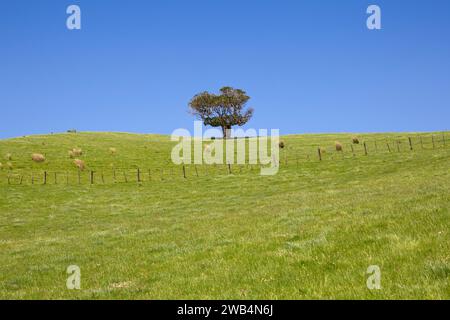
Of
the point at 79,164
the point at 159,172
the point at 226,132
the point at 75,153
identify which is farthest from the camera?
the point at 226,132

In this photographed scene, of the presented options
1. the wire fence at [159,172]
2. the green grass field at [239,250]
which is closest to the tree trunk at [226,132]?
the wire fence at [159,172]

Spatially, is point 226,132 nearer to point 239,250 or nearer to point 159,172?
point 159,172

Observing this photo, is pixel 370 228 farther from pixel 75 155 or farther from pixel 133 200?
pixel 75 155

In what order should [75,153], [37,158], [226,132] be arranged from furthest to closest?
[226,132] → [75,153] → [37,158]

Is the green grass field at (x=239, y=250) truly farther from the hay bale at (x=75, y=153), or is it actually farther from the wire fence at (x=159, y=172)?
the hay bale at (x=75, y=153)

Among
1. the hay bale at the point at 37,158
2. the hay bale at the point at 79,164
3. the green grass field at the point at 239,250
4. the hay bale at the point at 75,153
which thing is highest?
the hay bale at the point at 75,153

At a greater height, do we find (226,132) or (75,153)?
(226,132)


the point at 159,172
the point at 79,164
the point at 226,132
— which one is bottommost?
the point at 159,172

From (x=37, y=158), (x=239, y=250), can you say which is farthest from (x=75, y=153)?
(x=239, y=250)

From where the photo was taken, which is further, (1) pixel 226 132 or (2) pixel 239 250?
(1) pixel 226 132

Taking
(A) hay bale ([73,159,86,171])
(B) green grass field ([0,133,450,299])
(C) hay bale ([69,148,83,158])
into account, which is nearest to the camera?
(B) green grass field ([0,133,450,299])

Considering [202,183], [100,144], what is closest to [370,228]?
[202,183]

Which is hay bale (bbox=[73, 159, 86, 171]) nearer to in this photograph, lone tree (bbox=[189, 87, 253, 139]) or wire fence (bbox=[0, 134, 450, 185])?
wire fence (bbox=[0, 134, 450, 185])

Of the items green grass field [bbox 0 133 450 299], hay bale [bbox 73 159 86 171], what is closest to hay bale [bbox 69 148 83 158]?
hay bale [bbox 73 159 86 171]
